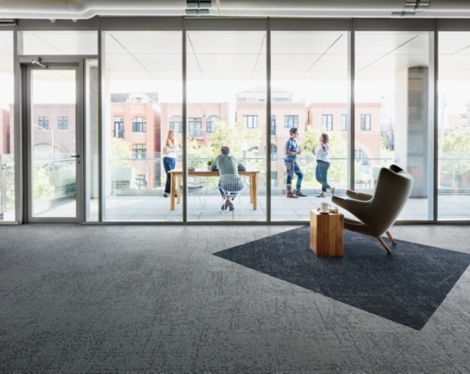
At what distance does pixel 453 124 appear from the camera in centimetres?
644

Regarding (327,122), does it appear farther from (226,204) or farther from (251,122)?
(226,204)

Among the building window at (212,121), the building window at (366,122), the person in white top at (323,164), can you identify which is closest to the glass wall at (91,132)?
the building window at (212,121)

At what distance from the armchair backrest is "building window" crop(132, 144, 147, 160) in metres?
3.31

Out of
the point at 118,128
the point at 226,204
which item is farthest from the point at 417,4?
the point at 118,128

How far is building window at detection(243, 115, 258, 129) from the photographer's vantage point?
6.34 m

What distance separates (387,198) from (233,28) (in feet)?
10.9

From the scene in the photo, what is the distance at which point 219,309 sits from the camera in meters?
2.94

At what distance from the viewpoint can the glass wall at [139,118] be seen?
20.5 ft

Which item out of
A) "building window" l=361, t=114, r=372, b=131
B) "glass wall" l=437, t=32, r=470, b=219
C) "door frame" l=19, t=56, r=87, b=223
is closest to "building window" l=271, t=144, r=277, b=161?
"building window" l=361, t=114, r=372, b=131

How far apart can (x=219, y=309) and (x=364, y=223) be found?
7.52 feet

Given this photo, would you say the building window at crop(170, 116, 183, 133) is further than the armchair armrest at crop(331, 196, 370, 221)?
Yes

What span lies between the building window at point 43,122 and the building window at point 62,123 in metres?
0.16

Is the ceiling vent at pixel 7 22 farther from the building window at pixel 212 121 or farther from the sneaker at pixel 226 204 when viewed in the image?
the sneaker at pixel 226 204

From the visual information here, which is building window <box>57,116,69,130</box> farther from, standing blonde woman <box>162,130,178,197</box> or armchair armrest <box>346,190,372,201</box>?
armchair armrest <box>346,190,372,201</box>
